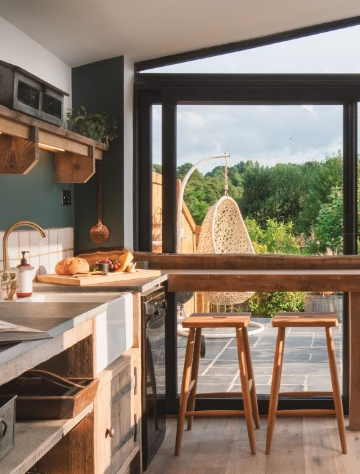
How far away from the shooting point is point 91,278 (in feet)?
13.6

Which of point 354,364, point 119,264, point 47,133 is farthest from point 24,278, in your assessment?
point 354,364

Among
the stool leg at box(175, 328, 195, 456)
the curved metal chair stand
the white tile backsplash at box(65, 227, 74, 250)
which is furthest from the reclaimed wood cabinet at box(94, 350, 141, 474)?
the curved metal chair stand

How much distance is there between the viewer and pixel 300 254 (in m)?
5.07

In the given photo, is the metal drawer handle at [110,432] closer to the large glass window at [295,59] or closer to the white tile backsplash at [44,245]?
the white tile backsplash at [44,245]

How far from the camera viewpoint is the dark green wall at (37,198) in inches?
155

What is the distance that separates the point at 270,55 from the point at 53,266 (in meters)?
2.00

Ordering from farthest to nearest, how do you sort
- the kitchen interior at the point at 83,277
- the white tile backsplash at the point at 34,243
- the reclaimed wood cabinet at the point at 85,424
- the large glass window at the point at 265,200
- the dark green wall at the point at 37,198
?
the large glass window at the point at 265,200 < the white tile backsplash at the point at 34,243 < the dark green wall at the point at 37,198 < the kitchen interior at the point at 83,277 < the reclaimed wood cabinet at the point at 85,424

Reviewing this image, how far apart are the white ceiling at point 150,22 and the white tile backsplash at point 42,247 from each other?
1083 mm

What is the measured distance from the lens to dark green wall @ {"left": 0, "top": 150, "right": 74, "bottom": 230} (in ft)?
12.9

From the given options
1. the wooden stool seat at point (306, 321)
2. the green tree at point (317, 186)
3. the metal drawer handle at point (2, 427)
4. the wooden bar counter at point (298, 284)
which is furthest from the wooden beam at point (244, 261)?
the metal drawer handle at point (2, 427)

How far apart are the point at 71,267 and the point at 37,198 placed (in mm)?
446

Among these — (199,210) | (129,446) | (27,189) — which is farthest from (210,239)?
(129,446)

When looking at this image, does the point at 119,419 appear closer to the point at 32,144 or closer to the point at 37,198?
the point at 32,144

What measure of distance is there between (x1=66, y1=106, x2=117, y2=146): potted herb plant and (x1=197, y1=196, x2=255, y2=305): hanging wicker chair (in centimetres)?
86
